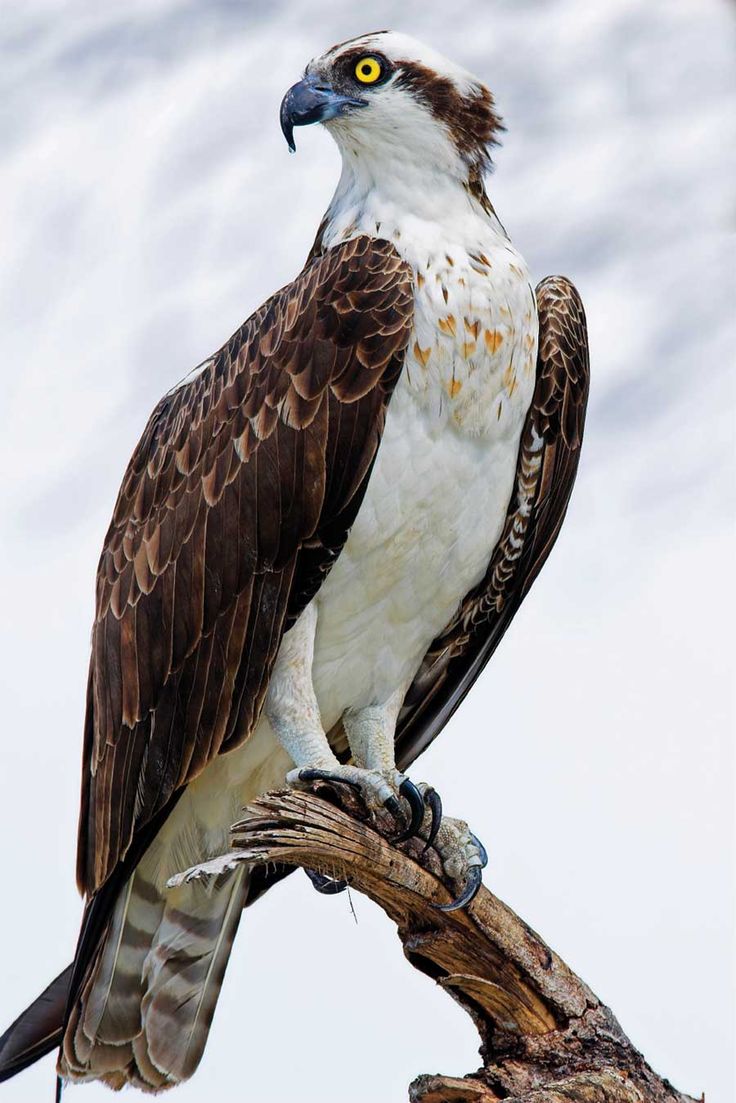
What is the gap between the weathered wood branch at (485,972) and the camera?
15.6ft

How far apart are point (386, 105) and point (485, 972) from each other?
301 cm

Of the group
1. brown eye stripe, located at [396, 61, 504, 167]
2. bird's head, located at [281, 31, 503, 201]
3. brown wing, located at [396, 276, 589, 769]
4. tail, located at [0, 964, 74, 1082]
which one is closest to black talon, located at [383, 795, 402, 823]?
brown wing, located at [396, 276, 589, 769]

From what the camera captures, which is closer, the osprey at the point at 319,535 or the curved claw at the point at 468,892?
the curved claw at the point at 468,892

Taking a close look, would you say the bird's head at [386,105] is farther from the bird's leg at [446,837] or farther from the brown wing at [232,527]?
the bird's leg at [446,837]

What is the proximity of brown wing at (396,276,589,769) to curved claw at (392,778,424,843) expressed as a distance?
3.23 feet

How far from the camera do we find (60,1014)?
5.69m

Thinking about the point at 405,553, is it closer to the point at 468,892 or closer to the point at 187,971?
the point at 468,892

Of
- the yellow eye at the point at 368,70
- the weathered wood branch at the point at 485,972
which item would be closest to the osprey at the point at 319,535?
the yellow eye at the point at 368,70

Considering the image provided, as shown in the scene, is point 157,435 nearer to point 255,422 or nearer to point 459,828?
point 255,422

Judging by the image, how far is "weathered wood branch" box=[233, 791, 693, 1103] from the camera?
4.77 m

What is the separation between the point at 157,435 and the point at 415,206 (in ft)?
4.36

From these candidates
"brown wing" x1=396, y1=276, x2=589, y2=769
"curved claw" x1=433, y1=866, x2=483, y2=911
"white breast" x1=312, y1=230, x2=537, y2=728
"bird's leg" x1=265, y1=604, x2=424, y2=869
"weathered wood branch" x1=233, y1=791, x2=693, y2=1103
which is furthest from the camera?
"brown wing" x1=396, y1=276, x2=589, y2=769

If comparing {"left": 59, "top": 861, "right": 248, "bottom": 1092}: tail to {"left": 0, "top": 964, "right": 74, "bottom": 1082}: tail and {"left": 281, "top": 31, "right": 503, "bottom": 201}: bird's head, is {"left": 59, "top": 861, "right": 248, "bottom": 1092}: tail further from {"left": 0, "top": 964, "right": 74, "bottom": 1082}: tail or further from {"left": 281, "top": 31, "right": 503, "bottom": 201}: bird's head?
{"left": 281, "top": 31, "right": 503, "bottom": 201}: bird's head

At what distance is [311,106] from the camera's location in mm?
5297
